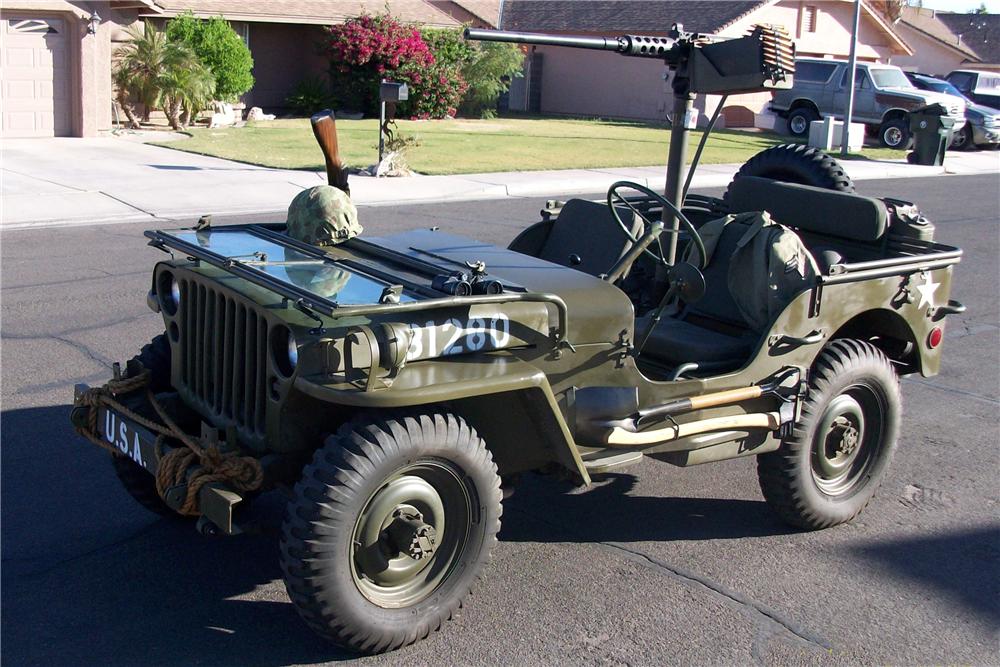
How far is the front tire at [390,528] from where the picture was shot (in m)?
3.40

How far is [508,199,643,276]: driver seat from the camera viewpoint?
5133 mm

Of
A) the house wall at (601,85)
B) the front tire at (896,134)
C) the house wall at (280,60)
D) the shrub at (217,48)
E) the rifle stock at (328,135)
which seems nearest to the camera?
the rifle stock at (328,135)

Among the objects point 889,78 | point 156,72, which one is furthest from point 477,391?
point 889,78

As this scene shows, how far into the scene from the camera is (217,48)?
77.8ft

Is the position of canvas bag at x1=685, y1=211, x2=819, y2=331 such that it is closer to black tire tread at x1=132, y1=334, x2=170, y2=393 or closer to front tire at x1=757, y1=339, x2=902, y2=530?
front tire at x1=757, y1=339, x2=902, y2=530

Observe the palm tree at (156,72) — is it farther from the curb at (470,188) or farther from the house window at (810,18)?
the house window at (810,18)

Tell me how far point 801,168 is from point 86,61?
683 inches

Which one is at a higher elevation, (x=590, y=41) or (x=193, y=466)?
(x=590, y=41)

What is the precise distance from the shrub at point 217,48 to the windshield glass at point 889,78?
1612cm

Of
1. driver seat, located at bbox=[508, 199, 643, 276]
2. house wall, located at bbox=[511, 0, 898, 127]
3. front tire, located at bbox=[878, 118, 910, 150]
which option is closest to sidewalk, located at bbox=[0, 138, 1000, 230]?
driver seat, located at bbox=[508, 199, 643, 276]

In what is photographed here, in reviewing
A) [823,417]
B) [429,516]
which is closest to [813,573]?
[823,417]

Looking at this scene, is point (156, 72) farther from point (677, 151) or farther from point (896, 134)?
point (677, 151)

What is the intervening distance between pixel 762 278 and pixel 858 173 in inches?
707

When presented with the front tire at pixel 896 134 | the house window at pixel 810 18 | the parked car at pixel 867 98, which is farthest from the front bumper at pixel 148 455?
the house window at pixel 810 18
